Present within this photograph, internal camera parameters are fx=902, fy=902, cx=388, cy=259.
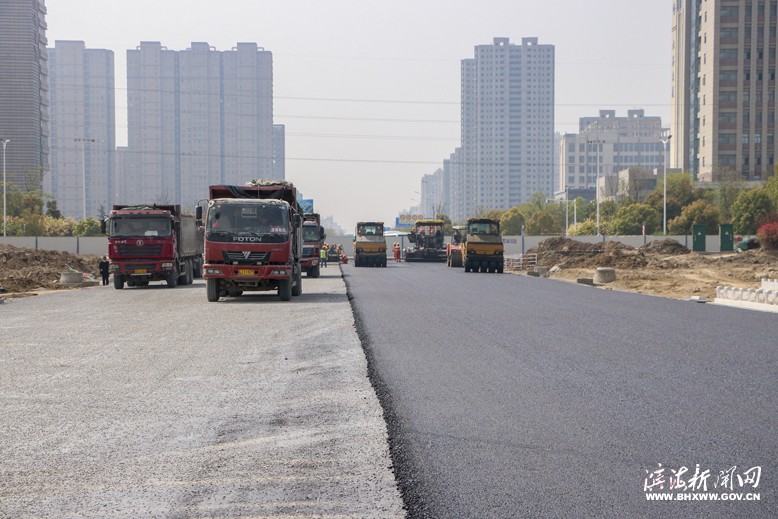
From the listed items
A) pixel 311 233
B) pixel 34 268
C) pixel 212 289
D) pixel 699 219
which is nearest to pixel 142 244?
pixel 212 289

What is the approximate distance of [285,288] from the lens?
950 inches

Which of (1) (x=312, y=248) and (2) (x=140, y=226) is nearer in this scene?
(2) (x=140, y=226)

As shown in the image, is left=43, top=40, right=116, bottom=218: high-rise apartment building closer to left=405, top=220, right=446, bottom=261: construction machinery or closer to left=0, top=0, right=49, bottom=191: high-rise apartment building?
left=0, top=0, right=49, bottom=191: high-rise apartment building

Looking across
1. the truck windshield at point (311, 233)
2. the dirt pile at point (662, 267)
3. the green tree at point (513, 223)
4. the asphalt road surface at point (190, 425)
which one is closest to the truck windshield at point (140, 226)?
the truck windshield at point (311, 233)

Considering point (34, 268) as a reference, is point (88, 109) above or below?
above

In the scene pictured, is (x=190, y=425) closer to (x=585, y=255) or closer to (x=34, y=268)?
(x=34, y=268)

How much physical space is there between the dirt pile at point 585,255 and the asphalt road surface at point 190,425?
34.5 meters

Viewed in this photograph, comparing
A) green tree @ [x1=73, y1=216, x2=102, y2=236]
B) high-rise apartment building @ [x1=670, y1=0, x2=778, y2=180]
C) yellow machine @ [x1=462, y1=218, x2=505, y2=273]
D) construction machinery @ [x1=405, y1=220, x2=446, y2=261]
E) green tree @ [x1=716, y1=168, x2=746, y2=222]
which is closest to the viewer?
yellow machine @ [x1=462, y1=218, x2=505, y2=273]

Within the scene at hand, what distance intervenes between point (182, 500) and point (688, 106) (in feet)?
436

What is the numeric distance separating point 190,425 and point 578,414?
3601 mm

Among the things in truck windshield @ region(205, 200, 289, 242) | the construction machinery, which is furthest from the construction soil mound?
truck windshield @ region(205, 200, 289, 242)

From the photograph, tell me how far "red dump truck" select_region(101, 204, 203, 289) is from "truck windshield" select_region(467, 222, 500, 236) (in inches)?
719

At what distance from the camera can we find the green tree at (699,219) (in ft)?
290

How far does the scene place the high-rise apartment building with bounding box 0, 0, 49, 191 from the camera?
368 ft
